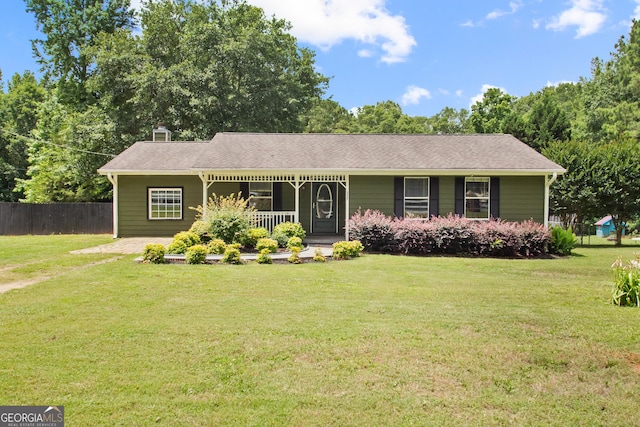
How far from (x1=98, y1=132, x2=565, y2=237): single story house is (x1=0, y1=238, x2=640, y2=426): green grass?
725 centimetres

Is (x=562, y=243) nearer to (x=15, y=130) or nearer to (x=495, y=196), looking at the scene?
(x=495, y=196)

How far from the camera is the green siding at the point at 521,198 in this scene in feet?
49.2

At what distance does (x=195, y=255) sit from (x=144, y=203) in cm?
764

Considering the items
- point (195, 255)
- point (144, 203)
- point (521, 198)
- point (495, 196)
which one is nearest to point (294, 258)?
point (195, 255)

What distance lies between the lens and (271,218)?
15094 millimetres

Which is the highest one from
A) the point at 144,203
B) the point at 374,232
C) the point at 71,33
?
the point at 71,33

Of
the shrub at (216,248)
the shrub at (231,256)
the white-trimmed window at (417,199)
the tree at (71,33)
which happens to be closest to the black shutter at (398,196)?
the white-trimmed window at (417,199)

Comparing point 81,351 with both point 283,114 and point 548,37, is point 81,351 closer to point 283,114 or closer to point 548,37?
point 548,37

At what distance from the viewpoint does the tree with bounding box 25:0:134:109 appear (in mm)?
28438

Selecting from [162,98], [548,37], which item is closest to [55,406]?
[548,37]

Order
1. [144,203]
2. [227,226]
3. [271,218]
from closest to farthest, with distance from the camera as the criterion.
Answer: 1. [227,226]
2. [271,218]
3. [144,203]

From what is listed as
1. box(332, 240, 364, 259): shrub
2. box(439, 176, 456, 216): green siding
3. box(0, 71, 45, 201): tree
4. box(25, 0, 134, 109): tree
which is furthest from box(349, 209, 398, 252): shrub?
box(0, 71, 45, 201): tree

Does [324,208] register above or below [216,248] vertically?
above

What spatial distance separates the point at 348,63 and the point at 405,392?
106 ft
